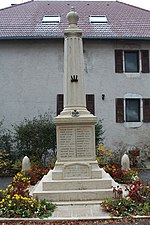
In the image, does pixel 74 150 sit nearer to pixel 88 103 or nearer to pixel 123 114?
pixel 88 103

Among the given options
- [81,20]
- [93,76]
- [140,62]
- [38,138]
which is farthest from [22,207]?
[81,20]

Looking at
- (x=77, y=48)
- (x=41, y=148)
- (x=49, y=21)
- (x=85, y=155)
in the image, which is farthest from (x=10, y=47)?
(x=85, y=155)

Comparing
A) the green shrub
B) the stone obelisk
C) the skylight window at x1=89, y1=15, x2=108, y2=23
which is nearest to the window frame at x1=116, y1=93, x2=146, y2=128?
the green shrub

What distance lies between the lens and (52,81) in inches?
647

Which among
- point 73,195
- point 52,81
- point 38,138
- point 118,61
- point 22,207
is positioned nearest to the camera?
point 22,207

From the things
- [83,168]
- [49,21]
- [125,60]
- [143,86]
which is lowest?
[83,168]

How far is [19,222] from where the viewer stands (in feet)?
17.6

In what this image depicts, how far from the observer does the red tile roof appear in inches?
647

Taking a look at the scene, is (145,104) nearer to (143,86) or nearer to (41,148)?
(143,86)

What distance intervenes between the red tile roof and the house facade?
0.20 ft

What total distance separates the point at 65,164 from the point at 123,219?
7.43 ft

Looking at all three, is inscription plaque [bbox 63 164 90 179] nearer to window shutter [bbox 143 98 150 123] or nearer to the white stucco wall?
the white stucco wall

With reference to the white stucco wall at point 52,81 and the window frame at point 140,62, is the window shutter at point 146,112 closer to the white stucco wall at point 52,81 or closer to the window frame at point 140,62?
the white stucco wall at point 52,81

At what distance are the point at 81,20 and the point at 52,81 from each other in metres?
4.83
